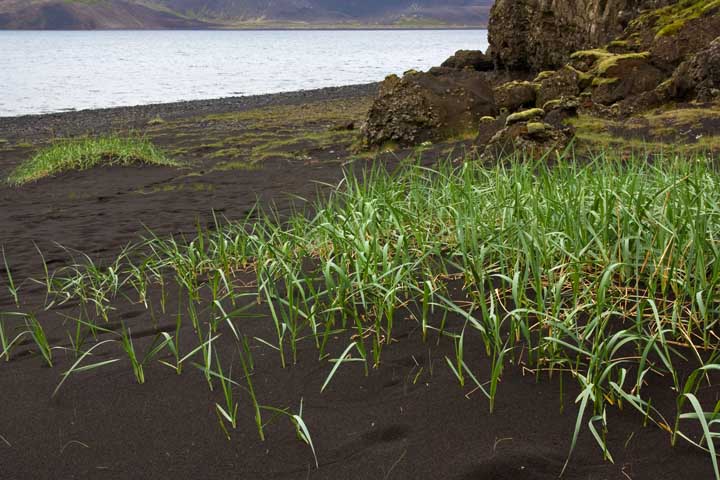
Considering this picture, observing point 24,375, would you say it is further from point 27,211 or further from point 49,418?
point 27,211

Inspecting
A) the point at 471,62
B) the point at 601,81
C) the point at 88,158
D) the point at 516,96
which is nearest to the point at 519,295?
the point at 516,96

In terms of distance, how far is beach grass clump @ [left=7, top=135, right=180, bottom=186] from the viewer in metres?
12.3

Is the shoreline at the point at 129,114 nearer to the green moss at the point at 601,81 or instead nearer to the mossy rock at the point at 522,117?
the green moss at the point at 601,81

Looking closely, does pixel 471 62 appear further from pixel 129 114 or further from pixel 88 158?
pixel 129 114

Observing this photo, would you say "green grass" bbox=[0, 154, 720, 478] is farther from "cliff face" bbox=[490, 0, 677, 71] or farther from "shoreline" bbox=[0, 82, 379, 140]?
"shoreline" bbox=[0, 82, 379, 140]

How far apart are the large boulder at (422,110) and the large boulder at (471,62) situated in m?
8.54

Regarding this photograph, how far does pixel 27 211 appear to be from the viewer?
359 inches

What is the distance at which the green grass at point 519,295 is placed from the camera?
8.55 ft

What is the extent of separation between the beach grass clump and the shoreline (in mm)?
9448

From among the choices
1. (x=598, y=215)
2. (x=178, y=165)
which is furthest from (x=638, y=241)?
(x=178, y=165)

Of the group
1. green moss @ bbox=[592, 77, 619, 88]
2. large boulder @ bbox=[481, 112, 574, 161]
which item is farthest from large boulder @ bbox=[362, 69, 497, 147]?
large boulder @ bbox=[481, 112, 574, 161]

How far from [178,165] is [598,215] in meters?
10.5

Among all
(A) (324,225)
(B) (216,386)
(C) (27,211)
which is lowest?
(C) (27,211)

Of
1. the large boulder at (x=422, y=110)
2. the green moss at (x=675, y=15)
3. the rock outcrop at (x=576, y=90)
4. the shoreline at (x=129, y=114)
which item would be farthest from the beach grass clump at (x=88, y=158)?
the green moss at (x=675, y=15)
